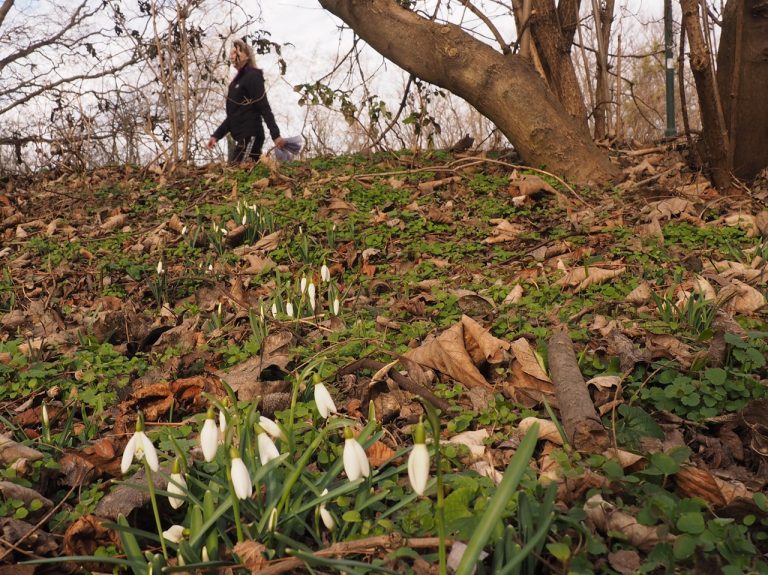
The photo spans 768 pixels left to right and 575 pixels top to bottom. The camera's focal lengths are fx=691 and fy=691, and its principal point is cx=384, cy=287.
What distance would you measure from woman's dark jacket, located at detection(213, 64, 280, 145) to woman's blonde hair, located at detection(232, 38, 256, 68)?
0.08m

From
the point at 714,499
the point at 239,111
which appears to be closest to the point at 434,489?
Result: the point at 714,499

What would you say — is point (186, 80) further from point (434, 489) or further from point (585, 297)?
point (434, 489)

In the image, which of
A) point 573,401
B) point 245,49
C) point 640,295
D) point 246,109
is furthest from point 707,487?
point 246,109

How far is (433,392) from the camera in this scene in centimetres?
254

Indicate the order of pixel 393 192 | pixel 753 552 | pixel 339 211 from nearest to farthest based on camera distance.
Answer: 1. pixel 753 552
2. pixel 339 211
3. pixel 393 192

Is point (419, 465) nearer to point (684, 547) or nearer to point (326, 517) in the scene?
point (326, 517)

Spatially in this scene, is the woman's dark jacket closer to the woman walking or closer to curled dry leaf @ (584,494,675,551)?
the woman walking

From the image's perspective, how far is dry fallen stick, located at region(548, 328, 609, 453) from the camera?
2.04 m

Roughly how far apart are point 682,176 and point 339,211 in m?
2.92

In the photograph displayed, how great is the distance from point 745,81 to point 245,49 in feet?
18.9

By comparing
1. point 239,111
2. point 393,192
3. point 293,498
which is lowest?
point 293,498

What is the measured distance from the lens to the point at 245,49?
8617 millimetres

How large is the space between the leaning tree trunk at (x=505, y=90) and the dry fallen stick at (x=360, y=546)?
487cm

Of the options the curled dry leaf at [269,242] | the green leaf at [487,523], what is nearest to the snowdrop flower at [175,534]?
the green leaf at [487,523]
